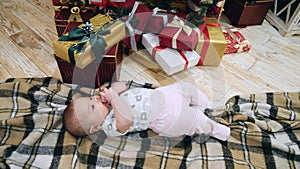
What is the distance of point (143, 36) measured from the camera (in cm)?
107

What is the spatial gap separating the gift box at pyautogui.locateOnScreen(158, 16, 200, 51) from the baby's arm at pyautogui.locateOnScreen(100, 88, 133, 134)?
0.35 m

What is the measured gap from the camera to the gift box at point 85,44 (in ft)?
2.75

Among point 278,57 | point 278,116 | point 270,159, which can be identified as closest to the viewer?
point 270,159

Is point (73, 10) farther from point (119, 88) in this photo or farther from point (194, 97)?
point (194, 97)

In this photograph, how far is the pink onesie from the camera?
2.61 ft

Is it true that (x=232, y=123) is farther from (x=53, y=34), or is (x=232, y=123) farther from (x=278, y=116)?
(x=53, y=34)

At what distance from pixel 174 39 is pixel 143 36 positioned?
15 centimetres

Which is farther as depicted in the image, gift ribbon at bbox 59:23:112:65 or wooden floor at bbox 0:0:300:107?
wooden floor at bbox 0:0:300:107

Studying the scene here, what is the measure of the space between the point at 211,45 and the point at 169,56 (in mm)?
198

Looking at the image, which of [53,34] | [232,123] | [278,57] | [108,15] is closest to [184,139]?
[232,123]

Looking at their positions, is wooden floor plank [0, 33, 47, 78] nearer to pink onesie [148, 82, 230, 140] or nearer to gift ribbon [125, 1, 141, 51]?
gift ribbon [125, 1, 141, 51]

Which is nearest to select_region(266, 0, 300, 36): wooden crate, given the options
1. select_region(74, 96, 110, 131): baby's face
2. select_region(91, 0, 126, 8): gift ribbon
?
select_region(91, 0, 126, 8): gift ribbon

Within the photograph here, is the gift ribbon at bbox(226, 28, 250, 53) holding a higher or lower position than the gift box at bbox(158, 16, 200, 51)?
lower

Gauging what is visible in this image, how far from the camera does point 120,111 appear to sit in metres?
0.78
